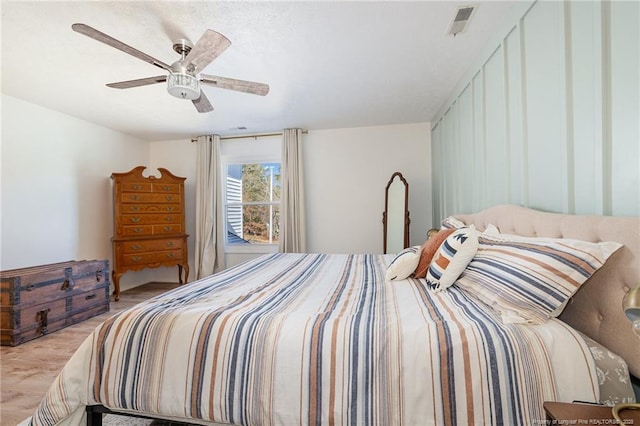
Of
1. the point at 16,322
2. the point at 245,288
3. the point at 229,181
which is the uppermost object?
the point at 229,181

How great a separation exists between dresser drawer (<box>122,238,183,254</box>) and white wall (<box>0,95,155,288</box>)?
60 cm

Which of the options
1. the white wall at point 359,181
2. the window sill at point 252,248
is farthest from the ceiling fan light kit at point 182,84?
the window sill at point 252,248

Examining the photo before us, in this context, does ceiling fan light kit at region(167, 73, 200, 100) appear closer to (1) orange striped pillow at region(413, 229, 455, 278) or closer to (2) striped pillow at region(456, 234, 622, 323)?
(1) orange striped pillow at region(413, 229, 455, 278)

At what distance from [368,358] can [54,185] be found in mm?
4185

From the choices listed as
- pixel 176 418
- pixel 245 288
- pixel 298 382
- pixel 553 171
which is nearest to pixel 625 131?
pixel 553 171

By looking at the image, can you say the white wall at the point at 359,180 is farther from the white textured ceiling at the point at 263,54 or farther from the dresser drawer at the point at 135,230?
the dresser drawer at the point at 135,230

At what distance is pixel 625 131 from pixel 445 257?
0.86 metres

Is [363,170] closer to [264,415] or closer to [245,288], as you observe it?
[245,288]

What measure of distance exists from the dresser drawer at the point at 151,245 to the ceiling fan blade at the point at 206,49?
9.20 feet

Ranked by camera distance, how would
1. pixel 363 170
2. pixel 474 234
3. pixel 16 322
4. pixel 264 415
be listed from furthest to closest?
pixel 363 170, pixel 16 322, pixel 474 234, pixel 264 415

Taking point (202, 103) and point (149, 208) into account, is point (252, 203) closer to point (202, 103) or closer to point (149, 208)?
point (149, 208)

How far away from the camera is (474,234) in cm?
143

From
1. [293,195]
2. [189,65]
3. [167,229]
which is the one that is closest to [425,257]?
[189,65]

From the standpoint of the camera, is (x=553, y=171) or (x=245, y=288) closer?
(x=553, y=171)
